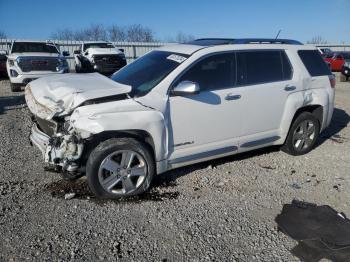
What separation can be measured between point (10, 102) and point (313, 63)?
8676 mm

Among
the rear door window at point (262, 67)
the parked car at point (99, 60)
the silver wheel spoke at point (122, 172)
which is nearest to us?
the silver wheel spoke at point (122, 172)

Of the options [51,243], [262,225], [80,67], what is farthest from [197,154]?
[80,67]

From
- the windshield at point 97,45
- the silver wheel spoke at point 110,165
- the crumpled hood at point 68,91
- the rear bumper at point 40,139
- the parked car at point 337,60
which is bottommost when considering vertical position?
the parked car at point 337,60

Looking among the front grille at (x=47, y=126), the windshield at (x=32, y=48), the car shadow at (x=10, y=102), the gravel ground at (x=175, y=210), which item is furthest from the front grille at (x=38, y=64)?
the front grille at (x=47, y=126)

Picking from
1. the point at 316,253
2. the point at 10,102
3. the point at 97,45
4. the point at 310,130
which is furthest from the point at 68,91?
the point at 97,45

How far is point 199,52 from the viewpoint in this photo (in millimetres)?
4547

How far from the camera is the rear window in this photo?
5684 mm

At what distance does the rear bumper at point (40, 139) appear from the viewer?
4168 millimetres

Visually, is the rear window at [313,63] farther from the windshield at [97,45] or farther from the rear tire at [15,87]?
the windshield at [97,45]

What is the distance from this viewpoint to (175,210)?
3988 mm

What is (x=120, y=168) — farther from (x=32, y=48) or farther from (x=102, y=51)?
(x=102, y=51)

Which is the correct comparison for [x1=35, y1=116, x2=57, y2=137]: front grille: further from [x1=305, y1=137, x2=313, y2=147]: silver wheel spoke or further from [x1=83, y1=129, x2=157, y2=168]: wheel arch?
[x1=305, y1=137, x2=313, y2=147]: silver wheel spoke

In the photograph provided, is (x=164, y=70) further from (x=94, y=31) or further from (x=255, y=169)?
(x=94, y=31)

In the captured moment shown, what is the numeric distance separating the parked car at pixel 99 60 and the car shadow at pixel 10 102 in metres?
7.58
